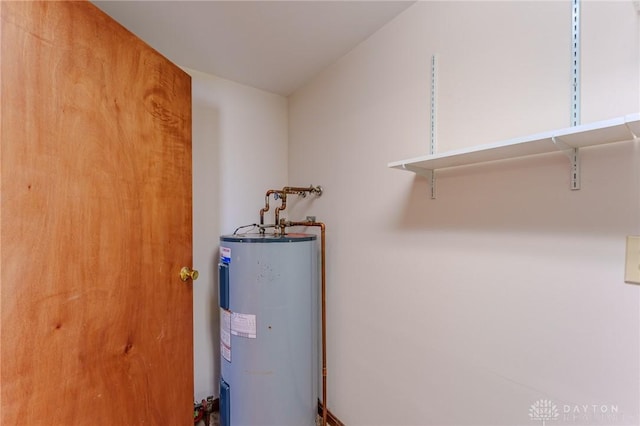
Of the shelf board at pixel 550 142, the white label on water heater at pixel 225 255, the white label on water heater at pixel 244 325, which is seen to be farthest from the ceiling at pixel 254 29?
the white label on water heater at pixel 244 325

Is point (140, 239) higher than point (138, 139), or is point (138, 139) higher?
point (138, 139)

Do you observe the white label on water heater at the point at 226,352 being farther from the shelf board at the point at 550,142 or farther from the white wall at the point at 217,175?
the shelf board at the point at 550,142

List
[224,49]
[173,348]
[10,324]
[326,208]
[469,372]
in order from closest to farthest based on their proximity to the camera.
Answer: [10,324], [469,372], [173,348], [224,49], [326,208]

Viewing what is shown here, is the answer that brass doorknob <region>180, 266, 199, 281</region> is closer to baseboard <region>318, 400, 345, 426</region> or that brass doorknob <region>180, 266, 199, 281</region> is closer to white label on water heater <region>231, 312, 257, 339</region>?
white label on water heater <region>231, 312, 257, 339</region>


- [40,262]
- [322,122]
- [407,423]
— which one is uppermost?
[322,122]

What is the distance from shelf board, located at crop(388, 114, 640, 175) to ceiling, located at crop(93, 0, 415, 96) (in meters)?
0.81

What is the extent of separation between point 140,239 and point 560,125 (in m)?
1.49

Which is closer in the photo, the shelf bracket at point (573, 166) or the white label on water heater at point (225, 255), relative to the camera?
the shelf bracket at point (573, 166)

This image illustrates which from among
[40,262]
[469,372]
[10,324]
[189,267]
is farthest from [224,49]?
Result: [469,372]

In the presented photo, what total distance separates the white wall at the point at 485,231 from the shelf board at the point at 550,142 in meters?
0.04

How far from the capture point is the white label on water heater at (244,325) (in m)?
1.51

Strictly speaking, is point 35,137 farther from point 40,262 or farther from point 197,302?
point 197,302

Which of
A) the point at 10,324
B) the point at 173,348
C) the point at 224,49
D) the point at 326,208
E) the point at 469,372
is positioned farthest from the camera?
the point at 326,208

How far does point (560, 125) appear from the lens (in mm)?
861
